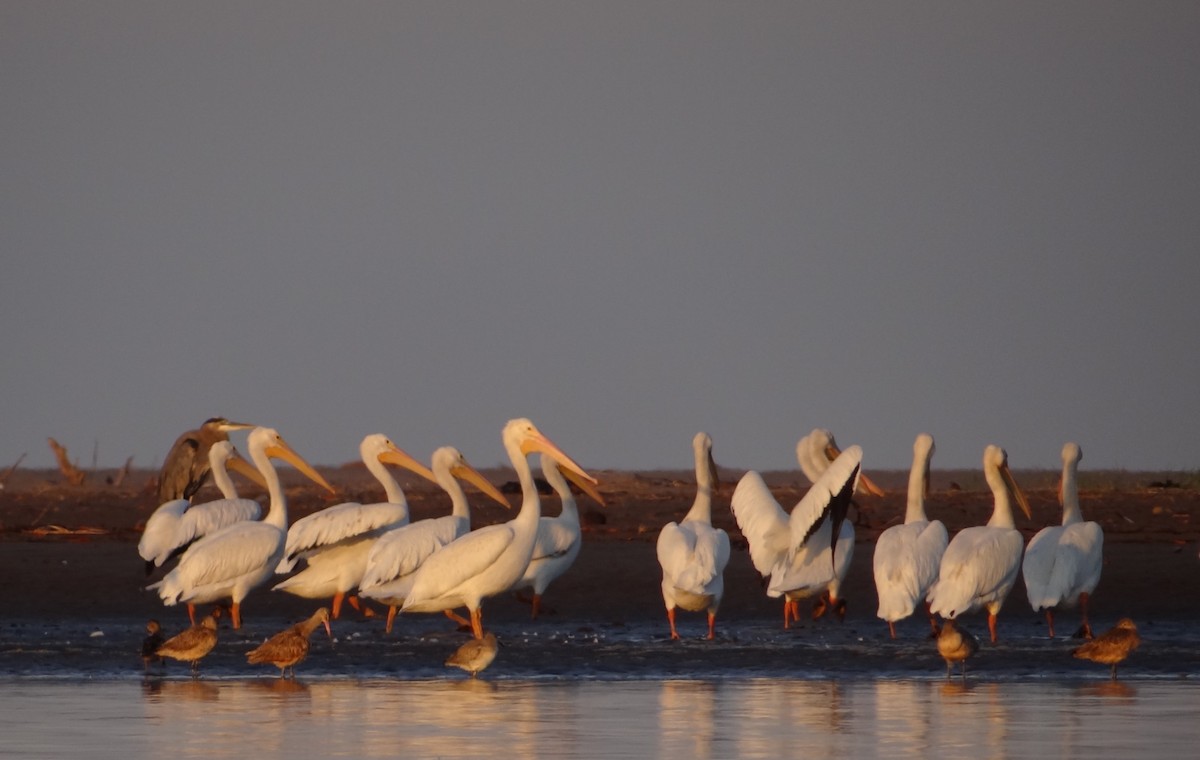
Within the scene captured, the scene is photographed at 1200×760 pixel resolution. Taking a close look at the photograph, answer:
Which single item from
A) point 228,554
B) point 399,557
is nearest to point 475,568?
point 399,557

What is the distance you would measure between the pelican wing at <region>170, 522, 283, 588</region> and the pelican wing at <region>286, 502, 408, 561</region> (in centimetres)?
37

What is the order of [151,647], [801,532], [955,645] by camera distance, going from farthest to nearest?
[801,532]
[151,647]
[955,645]

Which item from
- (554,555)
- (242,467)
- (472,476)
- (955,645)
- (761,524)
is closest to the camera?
(955,645)

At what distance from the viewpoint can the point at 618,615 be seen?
15602 mm

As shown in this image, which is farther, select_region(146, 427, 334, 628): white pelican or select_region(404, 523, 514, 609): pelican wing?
select_region(146, 427, 334, 628): white pelican

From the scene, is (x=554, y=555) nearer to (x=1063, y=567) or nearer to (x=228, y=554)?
(x=228, y=554)

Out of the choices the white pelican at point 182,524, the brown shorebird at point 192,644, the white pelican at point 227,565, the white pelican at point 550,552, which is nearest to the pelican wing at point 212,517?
the white pelican at point 182,524

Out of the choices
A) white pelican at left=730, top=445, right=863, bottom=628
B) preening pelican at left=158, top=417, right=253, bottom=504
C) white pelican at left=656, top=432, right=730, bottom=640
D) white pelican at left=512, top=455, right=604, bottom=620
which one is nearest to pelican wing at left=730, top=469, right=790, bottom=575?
white pelican at left=730, top=445, right=863, bottom=628

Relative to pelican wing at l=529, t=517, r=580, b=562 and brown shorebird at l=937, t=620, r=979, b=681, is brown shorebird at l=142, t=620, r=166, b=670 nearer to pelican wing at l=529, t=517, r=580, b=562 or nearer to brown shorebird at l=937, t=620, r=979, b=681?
pelican wing at l=529, t=517, r=580, b=562

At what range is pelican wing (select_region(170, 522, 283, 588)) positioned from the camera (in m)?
13.9

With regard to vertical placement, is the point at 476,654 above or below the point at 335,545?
below

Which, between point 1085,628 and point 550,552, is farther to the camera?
point 550,552

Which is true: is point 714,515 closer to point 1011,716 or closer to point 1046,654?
point 1046,654

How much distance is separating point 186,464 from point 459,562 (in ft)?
20.6
